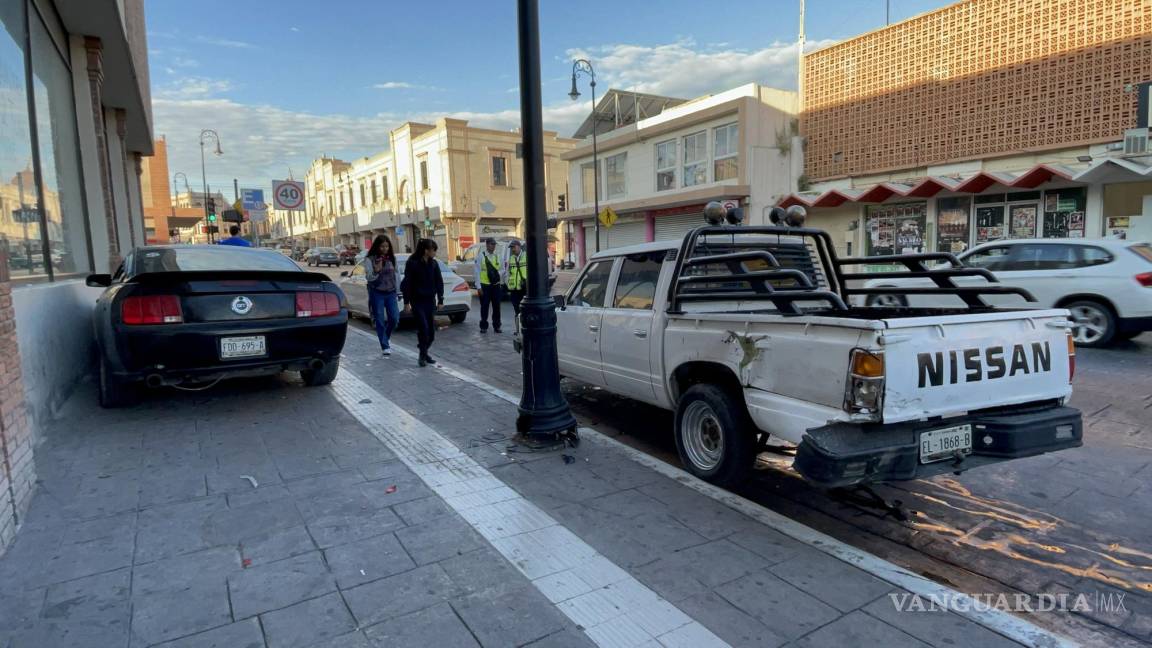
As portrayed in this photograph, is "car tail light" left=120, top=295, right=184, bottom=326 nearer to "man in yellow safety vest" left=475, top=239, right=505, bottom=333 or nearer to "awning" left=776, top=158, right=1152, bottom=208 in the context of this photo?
"man in yellow safety vest" left=475, top=239, right=505, bottom=333

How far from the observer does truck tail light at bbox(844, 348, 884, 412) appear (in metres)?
2.88

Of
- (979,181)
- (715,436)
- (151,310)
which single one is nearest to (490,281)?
(151,310)

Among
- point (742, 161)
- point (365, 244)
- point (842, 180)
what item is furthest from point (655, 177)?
point (365, 244)

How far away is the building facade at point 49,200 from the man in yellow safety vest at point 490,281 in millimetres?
5636

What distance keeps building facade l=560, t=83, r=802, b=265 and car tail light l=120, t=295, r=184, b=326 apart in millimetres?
14000

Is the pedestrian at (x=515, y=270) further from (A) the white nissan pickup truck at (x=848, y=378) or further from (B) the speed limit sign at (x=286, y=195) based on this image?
(B) the speed limit sign at (x=286, y=195)

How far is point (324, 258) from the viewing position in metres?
47.2

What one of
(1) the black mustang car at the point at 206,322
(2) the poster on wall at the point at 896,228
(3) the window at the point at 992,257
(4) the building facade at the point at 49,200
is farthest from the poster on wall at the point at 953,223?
(4) the building facade at the point at 49,200

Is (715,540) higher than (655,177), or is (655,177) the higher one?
(655,177)

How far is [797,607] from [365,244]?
2329 inches

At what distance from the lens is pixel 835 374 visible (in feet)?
9.85

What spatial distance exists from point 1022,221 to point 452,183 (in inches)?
1263

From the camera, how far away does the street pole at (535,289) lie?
14.6ft

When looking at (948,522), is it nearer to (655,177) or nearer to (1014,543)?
(1014,543)
